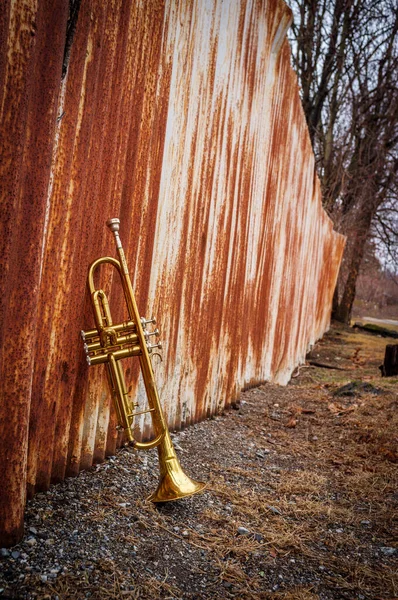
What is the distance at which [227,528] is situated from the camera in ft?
7.34

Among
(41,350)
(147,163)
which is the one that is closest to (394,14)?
(147,163)

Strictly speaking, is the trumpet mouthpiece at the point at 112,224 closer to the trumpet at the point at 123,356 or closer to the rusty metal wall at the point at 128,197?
the trumpet at the point at 123,356

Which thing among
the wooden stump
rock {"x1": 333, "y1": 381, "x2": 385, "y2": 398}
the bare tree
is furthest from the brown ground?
the bare tree

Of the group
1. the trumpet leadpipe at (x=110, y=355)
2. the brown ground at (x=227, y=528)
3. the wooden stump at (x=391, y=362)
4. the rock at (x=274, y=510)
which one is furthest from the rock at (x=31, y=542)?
the wooden stump at (x=391, y=362)

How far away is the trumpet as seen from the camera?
215 centimetres

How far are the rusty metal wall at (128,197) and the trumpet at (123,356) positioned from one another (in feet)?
0.42

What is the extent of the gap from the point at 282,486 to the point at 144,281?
54.9 inches

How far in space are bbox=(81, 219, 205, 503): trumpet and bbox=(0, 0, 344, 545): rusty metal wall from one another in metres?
0.13

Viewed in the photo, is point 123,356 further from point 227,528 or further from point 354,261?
point 354,261

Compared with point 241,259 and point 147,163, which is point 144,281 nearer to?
point 147,163

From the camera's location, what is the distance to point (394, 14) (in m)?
16.4

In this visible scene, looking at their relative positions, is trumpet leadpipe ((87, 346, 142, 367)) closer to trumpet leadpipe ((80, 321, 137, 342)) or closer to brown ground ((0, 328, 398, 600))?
trumpet leadpipe ((80, 321, 137, 342))

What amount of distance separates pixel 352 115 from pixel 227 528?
18166mm

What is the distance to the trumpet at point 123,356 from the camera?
215 cm
